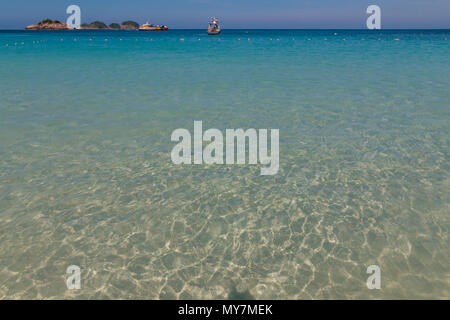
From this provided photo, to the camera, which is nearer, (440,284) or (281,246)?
(440,284)

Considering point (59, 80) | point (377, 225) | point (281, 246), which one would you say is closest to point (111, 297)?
point (281, 246)

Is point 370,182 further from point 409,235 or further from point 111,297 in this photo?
point 111,297

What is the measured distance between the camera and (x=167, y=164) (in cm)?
1108

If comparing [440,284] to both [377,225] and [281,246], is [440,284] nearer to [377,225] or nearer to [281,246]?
[377,225]

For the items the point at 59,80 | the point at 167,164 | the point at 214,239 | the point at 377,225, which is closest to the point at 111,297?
the point at 214,239

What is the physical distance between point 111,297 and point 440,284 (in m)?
7.18

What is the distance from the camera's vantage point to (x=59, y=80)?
84.2 ft
